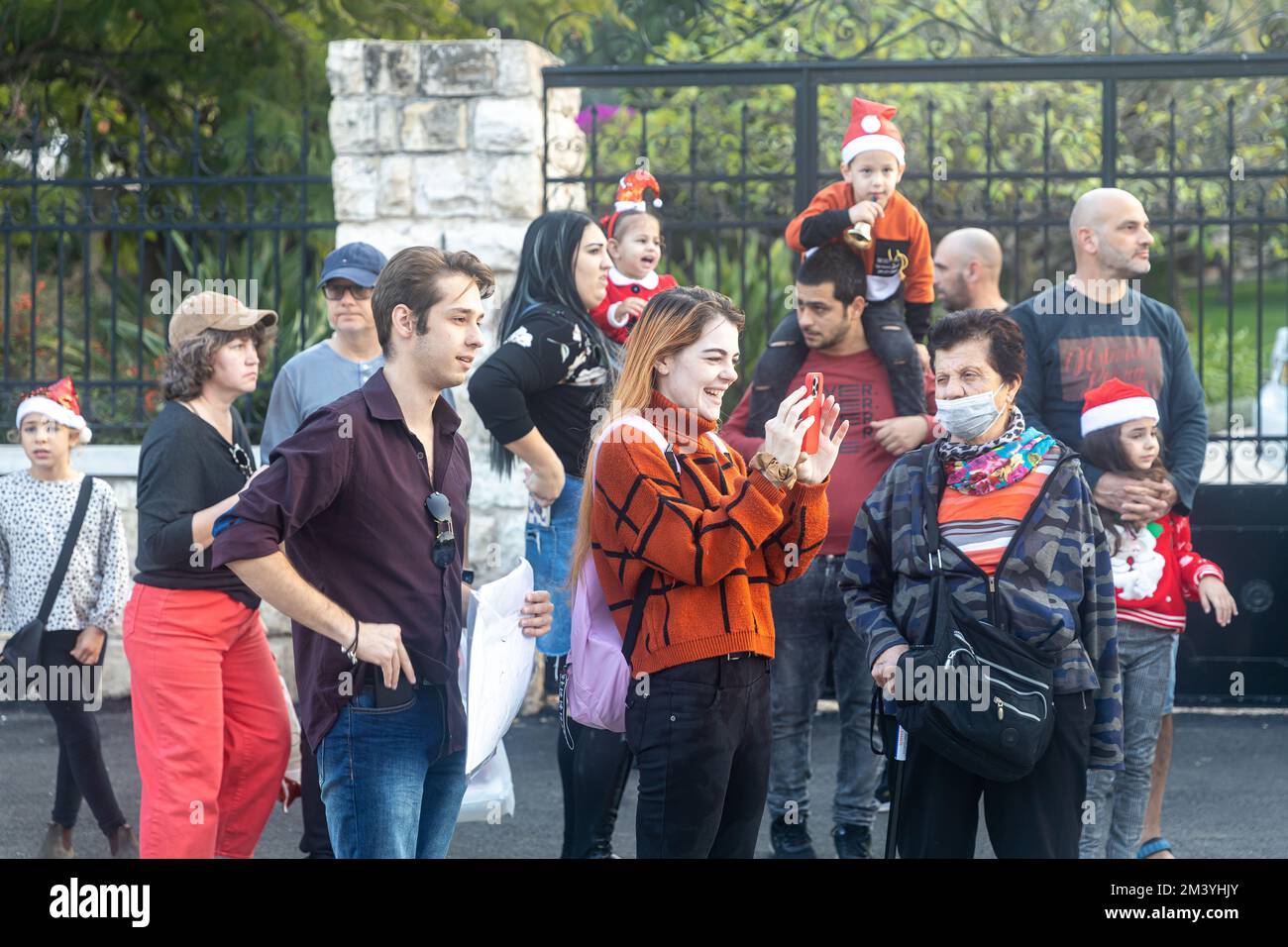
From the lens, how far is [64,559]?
18.1 ft

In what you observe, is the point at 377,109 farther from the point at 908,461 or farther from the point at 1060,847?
the point at 1060,847

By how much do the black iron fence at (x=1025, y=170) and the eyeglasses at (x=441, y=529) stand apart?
11.5 feet

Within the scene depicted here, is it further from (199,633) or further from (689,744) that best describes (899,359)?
(199,633)

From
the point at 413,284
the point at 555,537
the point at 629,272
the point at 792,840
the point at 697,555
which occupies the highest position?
the point at 629,272

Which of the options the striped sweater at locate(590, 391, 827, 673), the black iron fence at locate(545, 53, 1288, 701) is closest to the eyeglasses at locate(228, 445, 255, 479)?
the striped sweater at locate(590, 391, 827, 673)

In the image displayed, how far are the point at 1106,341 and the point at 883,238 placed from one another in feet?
2.81

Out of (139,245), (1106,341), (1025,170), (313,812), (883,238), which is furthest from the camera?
(1025,170)

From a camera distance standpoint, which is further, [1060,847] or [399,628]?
[1060,847]

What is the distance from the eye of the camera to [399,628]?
3520 mm

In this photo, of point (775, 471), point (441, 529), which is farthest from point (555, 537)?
point (775, 471)

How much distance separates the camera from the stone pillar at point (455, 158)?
284 inches

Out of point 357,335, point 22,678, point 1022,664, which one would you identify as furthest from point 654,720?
point 22,678

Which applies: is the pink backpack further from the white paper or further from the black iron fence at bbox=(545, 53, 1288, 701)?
the black iron fence at bbox=(545, 53, 1288, 701)
